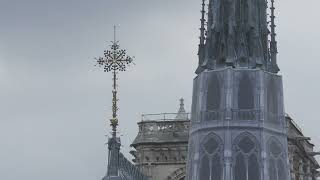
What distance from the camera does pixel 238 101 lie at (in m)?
37.4

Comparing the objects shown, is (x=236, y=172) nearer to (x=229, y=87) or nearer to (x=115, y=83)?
(x=229, y=87)

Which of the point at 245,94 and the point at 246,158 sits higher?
the point at 245,94

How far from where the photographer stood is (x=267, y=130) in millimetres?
37156

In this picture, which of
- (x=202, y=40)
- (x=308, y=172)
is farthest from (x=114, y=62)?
(x=308, y=172)

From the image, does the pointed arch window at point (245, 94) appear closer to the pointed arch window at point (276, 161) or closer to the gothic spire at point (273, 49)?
the gothic spire at point (273, 49)

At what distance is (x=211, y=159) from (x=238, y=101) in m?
2.61

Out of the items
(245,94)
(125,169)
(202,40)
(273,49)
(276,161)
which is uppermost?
(202,40)

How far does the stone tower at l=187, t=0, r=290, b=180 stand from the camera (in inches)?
1441

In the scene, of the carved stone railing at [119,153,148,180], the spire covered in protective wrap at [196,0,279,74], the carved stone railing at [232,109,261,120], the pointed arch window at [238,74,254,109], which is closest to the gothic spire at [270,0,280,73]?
the spire covered in protective wrap at [196,0,279,74]

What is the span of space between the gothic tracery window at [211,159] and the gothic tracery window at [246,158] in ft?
2.02

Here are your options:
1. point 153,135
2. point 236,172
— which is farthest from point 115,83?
point 153,135

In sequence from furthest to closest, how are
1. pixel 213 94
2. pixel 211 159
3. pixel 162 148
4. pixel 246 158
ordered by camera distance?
pixel 162 148, pixel 213 94, pixel 211 159, pixel 246 158

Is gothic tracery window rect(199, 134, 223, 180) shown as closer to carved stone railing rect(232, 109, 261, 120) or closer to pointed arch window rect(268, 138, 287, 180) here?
carved stone railing rect(232, 109, 261, 120)

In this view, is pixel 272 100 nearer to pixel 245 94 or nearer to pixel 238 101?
pixel 245 94
